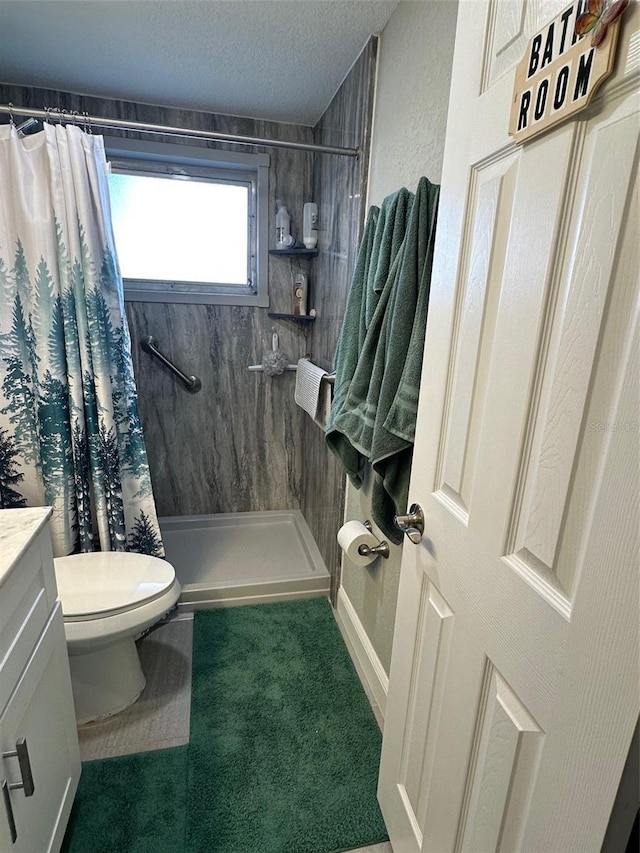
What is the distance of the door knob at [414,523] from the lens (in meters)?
0.96

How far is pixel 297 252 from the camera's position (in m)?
2.40

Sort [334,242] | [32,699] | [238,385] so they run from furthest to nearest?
[238,385], [334,242], [32,699]

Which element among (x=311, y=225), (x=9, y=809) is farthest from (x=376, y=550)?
(x=311, y=225)

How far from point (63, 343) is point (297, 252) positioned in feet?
4.27

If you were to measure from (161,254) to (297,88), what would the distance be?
3.52ft

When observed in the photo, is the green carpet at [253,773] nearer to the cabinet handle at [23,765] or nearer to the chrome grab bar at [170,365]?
the cabinet handle at [23,765]

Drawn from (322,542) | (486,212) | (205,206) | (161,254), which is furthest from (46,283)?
(322,542)

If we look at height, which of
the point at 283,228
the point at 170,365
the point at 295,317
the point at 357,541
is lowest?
the point at 357,541

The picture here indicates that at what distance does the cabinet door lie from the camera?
0.83 meters

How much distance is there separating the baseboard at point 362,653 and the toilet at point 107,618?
0.75 meters

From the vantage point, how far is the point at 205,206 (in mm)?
2459

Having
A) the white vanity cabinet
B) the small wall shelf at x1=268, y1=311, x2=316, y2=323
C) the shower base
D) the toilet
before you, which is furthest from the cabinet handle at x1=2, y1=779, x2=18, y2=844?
the small wall shelf at x1=268, y1=311, x2=316, y2=323

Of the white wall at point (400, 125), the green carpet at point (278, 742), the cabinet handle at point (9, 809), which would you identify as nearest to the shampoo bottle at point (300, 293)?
the white wall at point (400, 125)

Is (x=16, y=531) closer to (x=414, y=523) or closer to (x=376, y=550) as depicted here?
(x=414, y=523)
